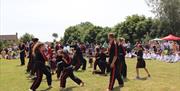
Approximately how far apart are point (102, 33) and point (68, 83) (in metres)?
71.9

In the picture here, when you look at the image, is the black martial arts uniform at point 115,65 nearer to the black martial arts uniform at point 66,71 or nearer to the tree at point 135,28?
the black martial arts uniform at point 66,71

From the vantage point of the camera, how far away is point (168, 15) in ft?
201

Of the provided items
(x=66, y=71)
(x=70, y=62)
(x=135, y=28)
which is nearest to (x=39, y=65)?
(x=66, y=71)

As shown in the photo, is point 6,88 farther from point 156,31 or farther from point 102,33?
point 102,33

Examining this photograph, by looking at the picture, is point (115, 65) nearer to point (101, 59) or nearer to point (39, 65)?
point (39, 65)

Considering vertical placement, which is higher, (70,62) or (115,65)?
(70,62)

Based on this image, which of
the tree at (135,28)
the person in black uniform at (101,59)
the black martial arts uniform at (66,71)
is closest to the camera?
the black martial arts uniform at (66,71)

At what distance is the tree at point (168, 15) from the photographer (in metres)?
60.1

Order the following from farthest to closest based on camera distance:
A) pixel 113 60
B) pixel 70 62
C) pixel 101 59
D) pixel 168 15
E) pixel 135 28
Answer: pixel 135 28 → pixel 168 15 → pixel 101 59 → pixel 70 62 → pixel 113 60

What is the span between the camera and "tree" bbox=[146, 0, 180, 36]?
6012cm

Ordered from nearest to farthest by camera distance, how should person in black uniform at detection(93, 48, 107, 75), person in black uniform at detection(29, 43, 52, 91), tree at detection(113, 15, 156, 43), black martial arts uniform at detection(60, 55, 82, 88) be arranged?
person in black uniform at detection(29, 43, 52, 91) → black martial arts uniform at detection(60, 55, 82, 88) → person in black uniform at detection(93, 48, 107, 75) → tree at detection(113, 15, 156, 43)

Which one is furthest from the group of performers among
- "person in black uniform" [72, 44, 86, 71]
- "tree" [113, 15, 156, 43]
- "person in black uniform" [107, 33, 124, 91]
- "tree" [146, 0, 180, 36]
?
"tree" [113, 15, 156, 43]

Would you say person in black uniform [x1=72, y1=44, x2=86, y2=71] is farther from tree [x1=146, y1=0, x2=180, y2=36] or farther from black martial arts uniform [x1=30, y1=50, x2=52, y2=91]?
tree [x1=146, y1=0, x2=180, y2=36]

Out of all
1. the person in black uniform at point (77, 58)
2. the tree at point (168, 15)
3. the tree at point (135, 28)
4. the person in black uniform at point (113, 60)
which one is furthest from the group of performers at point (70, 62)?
the tree at point (135, 28)
